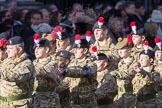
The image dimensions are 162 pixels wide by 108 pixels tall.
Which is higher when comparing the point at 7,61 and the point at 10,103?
the point at 7,61

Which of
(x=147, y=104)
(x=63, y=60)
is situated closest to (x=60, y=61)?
(x=63, y=60)

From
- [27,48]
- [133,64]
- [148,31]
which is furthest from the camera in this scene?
[148,31]

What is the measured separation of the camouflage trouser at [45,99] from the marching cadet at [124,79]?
1.14 m

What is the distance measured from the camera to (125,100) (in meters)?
11.3

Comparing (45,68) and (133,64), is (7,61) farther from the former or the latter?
(133,64)

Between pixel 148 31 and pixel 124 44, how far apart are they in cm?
169

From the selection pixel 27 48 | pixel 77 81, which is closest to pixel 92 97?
pixel 77 81

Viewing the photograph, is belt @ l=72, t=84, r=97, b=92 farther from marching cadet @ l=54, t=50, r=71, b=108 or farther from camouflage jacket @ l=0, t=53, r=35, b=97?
camouflage jacket @ l=0, t=53, r=35, b=97

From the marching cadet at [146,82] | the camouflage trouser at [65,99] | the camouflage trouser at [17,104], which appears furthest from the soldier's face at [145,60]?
the camouflage trouser at [17,104]

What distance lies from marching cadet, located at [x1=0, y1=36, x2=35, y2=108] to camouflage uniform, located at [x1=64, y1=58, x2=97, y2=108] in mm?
789

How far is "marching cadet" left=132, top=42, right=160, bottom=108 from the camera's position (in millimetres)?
10969

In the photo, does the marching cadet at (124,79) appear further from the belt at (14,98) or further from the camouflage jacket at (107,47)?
the belt at (14,98)

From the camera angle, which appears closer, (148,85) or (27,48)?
(148,85)

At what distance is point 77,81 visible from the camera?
10.4m
